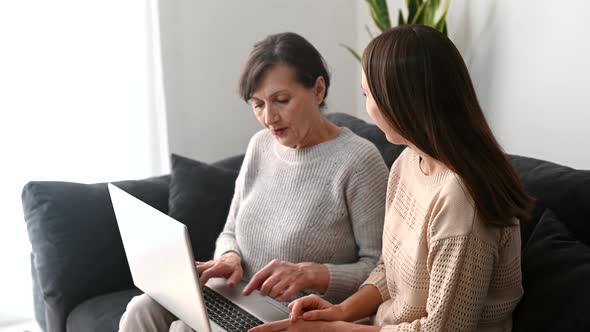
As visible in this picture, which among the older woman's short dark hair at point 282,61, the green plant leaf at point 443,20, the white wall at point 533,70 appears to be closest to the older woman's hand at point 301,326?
the older woman's short dark hair at point 282,61

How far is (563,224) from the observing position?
63.0 inches

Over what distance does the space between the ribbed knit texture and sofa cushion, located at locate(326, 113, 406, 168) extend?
30 centimetres

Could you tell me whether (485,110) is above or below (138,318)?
above

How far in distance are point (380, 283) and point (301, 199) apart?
36 cm

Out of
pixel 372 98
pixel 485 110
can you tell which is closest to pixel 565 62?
pixel 485 110

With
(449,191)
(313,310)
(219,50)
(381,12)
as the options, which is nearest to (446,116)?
(449,191)

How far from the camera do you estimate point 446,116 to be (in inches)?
53.4

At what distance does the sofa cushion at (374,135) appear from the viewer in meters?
2.23

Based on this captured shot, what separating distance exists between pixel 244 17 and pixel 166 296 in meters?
1.76

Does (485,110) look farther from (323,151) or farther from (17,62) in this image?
(17,62)

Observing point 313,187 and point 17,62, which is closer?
point 313,187

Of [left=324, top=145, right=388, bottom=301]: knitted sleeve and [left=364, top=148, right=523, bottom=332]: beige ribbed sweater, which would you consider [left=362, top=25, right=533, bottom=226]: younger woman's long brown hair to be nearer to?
[left=364, top=148, right=523, bottom=332]: beige ribbed sweater

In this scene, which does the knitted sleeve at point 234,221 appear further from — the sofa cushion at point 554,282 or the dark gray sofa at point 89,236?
the sofa cushion at point 554,282

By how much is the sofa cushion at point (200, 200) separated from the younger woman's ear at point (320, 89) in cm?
59
